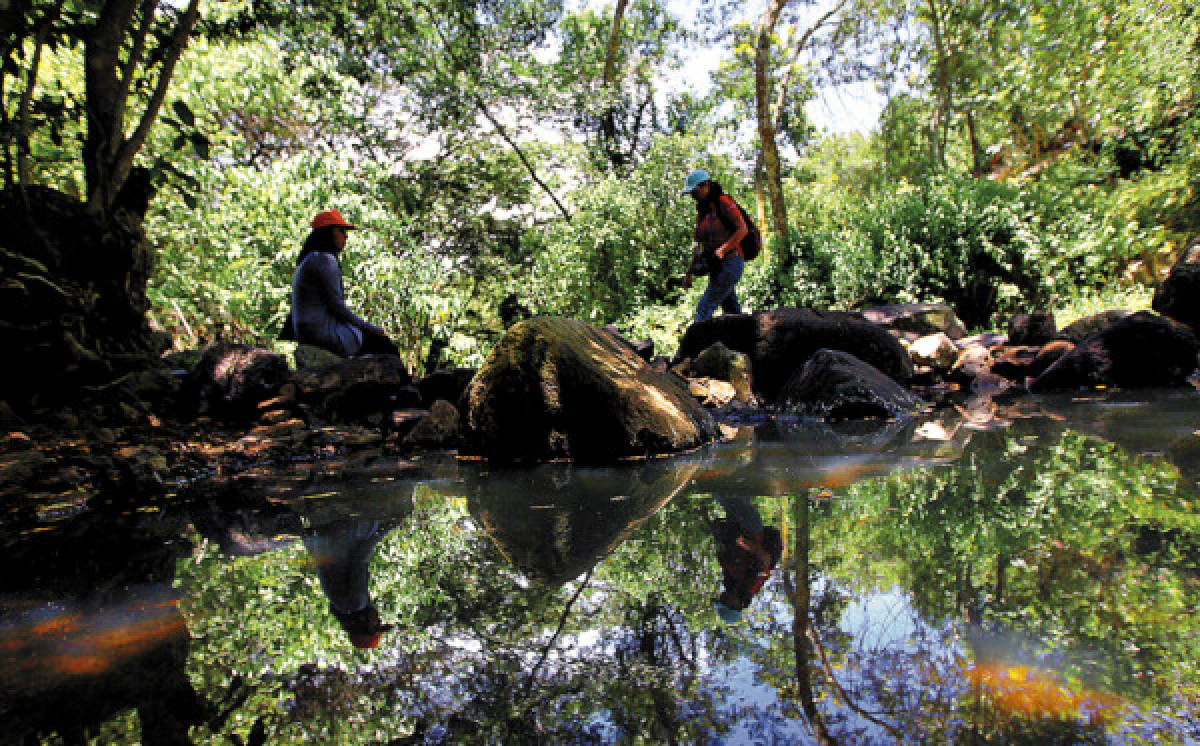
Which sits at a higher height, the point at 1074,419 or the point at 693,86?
the point at 693,86

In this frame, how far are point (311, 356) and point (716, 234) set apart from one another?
482 cm

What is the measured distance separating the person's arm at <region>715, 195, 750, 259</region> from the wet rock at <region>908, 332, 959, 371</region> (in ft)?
8.21

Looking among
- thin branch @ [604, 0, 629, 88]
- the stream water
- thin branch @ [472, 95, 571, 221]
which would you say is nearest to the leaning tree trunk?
the stream water

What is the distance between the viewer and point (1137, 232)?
11.8 metres

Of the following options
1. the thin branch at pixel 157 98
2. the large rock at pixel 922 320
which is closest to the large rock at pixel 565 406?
the thin branch at pixel 157 98

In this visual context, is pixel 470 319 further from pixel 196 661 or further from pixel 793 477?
pixel 196 661

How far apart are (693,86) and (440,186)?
10.3 metres

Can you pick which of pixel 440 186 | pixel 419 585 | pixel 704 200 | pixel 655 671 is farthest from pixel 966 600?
pixel 440 186

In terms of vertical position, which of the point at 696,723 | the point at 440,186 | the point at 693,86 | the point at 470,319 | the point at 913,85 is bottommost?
the point at 696,723

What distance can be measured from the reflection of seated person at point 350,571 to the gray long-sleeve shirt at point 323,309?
4947 mm

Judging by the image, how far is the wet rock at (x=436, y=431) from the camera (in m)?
5.20

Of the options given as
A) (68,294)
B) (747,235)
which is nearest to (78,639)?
(68,294)

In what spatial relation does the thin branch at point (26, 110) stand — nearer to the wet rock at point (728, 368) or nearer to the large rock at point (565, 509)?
the large rock at point (565, 509)

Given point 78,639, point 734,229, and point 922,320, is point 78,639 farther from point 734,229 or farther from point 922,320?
point 922,320
